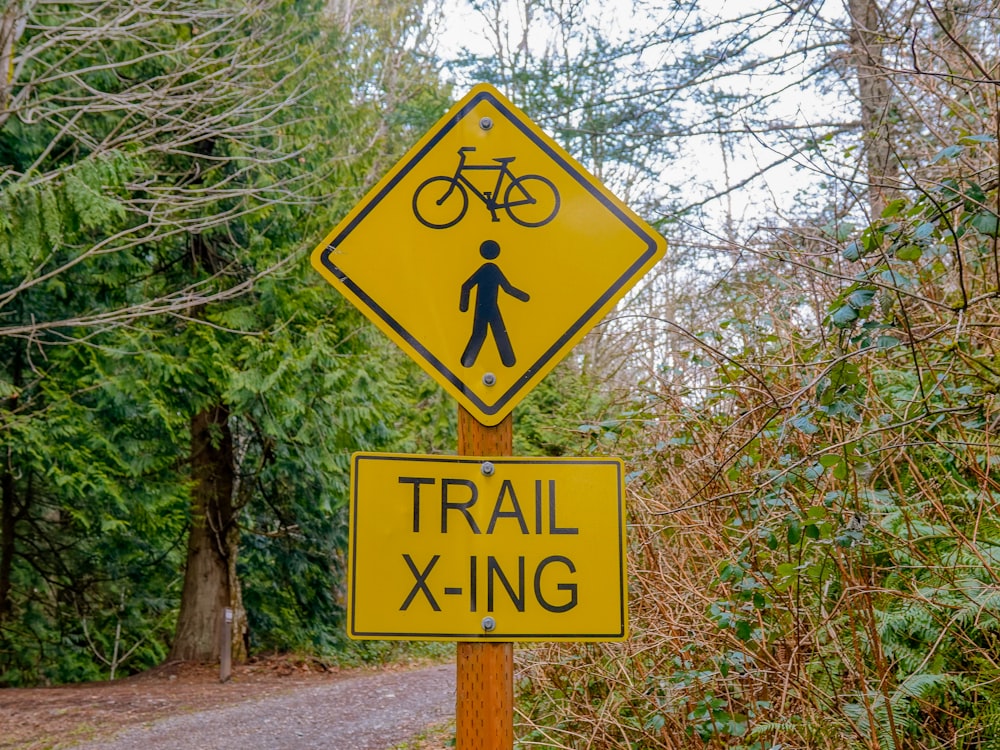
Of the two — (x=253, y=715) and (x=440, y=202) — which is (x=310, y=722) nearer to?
(x=253, y=715)

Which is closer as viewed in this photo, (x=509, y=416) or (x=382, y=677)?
(x=509, y=416)

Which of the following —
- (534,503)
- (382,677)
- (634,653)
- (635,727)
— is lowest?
(382,677)

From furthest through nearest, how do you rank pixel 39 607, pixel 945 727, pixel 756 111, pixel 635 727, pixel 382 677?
pixel 39 607 < pixel 382 677 < pixel 756 111 < pixel 635 727 < pixel 945 727

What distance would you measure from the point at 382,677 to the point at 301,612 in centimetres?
308

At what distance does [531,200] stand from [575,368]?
14307 millimetres

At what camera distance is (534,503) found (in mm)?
2410

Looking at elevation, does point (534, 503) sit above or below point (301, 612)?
above

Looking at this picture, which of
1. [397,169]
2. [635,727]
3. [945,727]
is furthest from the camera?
[635,727]

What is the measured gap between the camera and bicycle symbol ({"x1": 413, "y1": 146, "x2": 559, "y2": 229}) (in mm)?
2588

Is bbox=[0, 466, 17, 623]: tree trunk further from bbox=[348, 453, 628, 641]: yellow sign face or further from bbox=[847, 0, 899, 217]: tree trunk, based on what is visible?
bbox=[348, 453, 628, 641]: yellow sign face

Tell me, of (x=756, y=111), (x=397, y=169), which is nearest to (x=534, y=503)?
(x=397, y=169)

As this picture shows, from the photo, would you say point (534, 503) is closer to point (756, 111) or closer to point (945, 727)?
point (945, 727)

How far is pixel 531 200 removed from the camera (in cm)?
260

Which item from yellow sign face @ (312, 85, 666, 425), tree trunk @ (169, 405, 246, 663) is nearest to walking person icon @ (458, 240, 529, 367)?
yellow sign face @ (312, 85, 666, 425)
